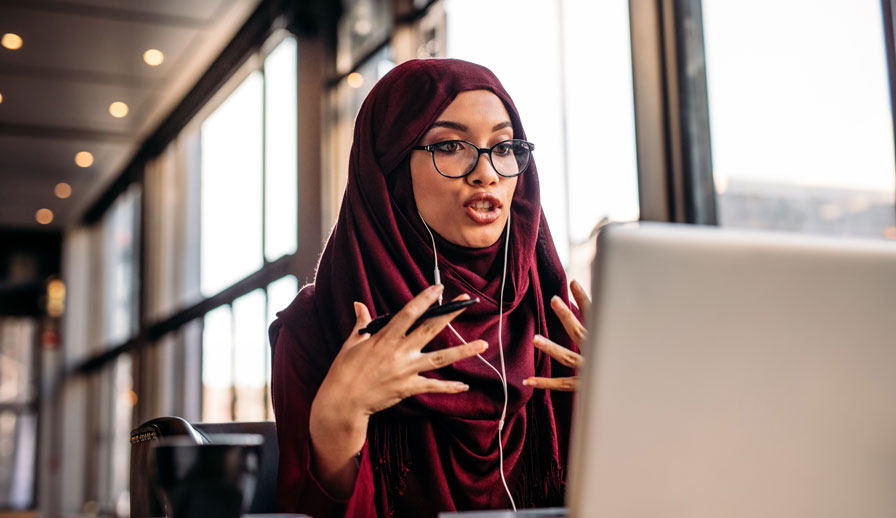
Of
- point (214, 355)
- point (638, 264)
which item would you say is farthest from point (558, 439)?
point (214, 355)

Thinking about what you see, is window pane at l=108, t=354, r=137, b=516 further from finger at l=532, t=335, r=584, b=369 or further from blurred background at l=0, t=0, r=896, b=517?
finger at l=532, t=335, r=584, b=369

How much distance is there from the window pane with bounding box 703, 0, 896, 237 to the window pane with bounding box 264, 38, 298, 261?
2.71m

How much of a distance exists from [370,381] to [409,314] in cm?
13

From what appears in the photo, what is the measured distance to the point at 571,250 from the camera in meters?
2.37

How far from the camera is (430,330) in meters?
1.50

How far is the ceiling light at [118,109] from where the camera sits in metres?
7.04

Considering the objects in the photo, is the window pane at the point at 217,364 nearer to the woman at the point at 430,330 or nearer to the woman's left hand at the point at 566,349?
the woman at the point at 430,330

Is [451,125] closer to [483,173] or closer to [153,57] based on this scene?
[483,173]

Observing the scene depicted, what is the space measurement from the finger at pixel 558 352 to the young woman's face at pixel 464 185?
21 cm

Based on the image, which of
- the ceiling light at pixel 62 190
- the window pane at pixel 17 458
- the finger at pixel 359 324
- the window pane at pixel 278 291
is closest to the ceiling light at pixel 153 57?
the window pane at pixel 278 291

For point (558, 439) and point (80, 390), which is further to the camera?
point (80, 390)

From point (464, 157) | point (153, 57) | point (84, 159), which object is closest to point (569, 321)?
point (464, 157)

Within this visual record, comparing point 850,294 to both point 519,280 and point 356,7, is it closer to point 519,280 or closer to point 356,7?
point 519,280

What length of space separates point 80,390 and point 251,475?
11.6 metres
